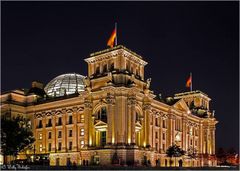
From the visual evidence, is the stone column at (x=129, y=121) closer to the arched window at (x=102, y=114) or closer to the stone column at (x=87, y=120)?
the arched window at (x=102, y=114)

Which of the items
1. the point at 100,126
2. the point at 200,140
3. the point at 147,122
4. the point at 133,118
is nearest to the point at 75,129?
the point at 100,126

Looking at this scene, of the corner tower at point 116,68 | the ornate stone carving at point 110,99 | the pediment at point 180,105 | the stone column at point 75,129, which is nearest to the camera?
the ornate stone carving at point 110,99

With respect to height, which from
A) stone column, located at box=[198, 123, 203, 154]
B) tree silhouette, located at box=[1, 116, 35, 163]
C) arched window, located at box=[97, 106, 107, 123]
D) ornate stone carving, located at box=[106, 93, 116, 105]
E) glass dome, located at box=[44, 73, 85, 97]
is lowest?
stone column, located at box=[198, 123, 203, 154]

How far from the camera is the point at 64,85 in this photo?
11438cm

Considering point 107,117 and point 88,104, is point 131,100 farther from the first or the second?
point 88,104

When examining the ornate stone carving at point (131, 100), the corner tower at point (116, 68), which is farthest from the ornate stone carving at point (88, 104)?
the ornate stone carving at point (131, 100)

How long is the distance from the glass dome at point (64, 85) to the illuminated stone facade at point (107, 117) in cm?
561

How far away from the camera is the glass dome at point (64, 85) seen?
113 meters

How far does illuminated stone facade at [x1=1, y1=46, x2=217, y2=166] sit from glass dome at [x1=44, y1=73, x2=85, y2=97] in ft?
18.4

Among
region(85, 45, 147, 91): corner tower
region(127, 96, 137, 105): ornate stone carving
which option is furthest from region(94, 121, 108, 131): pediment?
region(85, 45, 147, 91): corner tower

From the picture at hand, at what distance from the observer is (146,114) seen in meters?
89.3

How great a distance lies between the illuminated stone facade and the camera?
270ft

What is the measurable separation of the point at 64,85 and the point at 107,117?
34729mm

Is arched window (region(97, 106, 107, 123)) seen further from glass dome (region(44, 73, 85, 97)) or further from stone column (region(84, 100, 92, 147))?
glass dome (region(44, 73, 85, 97))
